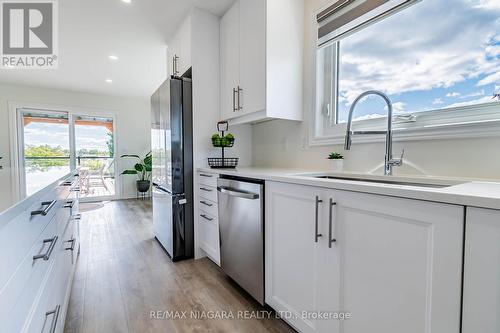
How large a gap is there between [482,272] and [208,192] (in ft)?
6.00

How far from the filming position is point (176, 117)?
2.24 meters

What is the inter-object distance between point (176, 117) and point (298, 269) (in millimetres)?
1724

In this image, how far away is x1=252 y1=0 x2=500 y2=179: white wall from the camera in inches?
44.7

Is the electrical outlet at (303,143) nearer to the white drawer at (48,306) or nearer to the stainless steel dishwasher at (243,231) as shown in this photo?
the stainless steel dishwasher at (243,231)

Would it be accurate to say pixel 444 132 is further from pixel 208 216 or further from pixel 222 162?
pixel 208 216

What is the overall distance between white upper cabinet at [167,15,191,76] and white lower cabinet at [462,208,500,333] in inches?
95.8

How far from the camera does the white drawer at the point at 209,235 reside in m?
2.04

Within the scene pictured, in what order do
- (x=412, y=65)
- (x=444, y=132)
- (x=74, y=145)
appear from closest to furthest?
(x=444, y=132)
(x=412, y=65)
(x=74, y=145)

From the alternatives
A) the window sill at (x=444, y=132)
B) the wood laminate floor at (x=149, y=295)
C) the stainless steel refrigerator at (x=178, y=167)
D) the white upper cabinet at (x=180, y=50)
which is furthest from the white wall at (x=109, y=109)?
the window sill at (x=444, y=132)

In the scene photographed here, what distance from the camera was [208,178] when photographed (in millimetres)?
2139

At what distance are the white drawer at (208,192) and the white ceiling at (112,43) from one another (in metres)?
1.78

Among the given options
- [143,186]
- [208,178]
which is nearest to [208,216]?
[208,178]

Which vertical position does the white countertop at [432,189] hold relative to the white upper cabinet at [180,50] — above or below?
below

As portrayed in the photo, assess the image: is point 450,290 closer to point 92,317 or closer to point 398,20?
point 398,20
